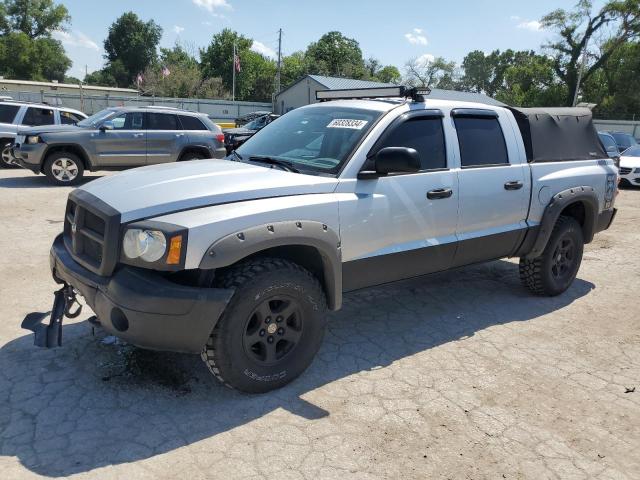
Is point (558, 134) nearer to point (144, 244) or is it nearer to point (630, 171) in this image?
point (144, 244)

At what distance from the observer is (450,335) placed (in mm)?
4387

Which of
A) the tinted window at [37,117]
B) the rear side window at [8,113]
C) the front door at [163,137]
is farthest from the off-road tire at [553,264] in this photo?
the rear side window at [8,113]

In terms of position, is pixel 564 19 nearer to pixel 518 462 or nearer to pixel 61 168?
pixel 61 168

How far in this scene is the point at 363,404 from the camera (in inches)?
129

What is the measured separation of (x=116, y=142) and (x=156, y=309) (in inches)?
381

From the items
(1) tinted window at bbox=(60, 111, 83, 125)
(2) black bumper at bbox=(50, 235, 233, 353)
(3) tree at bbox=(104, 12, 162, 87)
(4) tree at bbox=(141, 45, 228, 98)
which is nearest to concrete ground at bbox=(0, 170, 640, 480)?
(2) black bumper at bbox=(50, 235, 233, 353)

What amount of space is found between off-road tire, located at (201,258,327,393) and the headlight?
412 mm

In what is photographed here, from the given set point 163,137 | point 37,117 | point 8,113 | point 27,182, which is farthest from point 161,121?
point 8,113

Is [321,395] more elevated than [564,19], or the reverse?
[564,19]

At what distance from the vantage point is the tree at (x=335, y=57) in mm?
77375

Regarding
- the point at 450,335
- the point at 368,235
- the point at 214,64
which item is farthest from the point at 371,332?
the point at 214,64

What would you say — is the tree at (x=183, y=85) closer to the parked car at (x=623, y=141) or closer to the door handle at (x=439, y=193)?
the parked car at (x=623, y=141)

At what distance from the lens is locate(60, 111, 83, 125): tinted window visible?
42.2ft

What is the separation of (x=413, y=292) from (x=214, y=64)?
71870 mm
